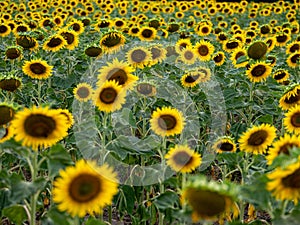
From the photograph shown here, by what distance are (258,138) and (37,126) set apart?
48.1 inches

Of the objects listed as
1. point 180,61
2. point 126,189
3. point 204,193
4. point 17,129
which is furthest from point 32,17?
point 204,193

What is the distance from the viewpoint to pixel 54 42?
16.2ft

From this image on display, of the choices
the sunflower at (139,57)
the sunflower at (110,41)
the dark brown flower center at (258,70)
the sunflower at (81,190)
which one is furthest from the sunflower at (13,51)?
the sunflower at (81,190)

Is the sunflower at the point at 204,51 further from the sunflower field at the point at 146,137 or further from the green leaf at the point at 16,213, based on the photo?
the green leaf at the point at 16,213

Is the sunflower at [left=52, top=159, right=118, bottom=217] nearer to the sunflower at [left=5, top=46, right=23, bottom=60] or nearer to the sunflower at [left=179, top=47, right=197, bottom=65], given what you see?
the sunflower at [left=5, top=46, right=23, bottom=60]

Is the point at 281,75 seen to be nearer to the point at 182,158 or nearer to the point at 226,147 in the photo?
the point at 226,147

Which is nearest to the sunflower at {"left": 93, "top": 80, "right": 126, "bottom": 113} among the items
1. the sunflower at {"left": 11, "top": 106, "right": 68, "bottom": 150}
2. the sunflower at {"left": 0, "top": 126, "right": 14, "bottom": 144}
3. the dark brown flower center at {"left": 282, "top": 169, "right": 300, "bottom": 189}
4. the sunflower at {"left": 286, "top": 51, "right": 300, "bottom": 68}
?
the sunflower at {"left": 0, "top": 126, "right": 14, "bottom": 144}

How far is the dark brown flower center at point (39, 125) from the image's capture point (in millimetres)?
2268

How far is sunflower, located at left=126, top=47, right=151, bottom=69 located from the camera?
15.2 ft

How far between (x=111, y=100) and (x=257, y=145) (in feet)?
2.93

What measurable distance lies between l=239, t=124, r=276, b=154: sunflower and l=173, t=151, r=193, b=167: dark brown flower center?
0.33 metres

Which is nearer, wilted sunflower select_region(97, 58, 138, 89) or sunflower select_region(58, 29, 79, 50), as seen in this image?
wilted sunflower select_region(97, 58, 138, 89)

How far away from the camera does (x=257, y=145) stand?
291 centimetres

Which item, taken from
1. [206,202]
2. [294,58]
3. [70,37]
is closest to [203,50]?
[294,58]
